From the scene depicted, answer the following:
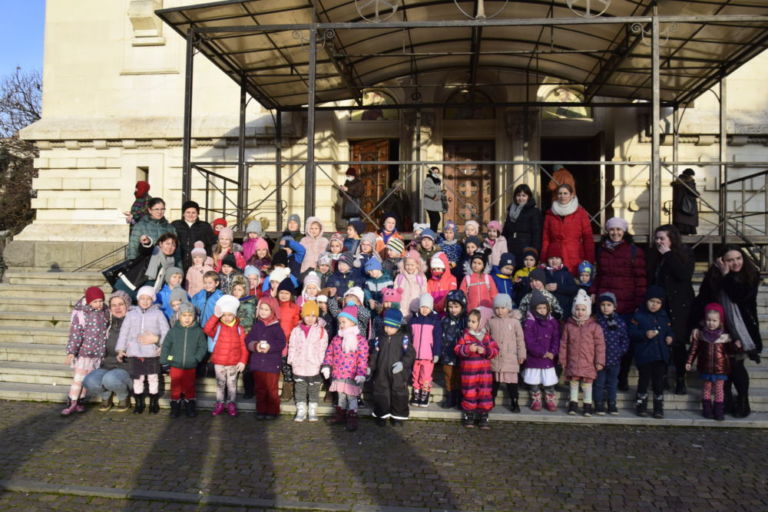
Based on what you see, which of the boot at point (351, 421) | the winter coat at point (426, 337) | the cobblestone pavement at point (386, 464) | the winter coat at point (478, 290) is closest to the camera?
the cobblestone pavement at point (386, 464)

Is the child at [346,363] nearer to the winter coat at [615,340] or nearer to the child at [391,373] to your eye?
the child at [391,373]

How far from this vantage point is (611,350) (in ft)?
20.5

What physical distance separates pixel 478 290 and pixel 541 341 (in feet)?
3.27

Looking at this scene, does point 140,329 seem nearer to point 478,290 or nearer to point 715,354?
point 478,290

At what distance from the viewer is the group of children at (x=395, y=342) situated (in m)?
6.11

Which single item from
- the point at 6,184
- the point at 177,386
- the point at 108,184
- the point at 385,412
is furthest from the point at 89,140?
the point at 6,184

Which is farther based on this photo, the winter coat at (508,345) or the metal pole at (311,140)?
the metal pole at (311,140)

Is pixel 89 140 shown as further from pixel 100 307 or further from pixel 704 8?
pixel 704 8

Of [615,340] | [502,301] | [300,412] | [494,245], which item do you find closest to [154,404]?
[300,412]

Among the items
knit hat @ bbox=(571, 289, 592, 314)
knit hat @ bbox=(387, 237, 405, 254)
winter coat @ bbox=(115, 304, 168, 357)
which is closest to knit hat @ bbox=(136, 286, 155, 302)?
winter coat @ bbox=(115, 304, 168, 357)

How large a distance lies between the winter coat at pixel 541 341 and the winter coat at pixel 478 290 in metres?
0.64

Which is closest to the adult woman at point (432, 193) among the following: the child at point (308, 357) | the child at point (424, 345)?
the child at point (424, 345)

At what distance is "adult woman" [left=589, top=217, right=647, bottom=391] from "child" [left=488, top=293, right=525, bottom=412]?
3.78 ft

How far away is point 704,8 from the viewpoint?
872 cm
